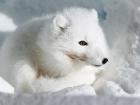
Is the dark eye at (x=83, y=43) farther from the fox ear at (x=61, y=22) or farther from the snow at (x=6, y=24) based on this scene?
the snow at (x=6, y=24)

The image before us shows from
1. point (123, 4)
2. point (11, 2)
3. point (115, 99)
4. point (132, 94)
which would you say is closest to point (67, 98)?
point (115, 99)

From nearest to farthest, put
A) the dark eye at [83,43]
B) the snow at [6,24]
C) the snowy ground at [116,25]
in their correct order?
the dark eye at [83,43] → the snowy ground at [116,25] → the snow at [6,24]

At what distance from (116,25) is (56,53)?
78cm

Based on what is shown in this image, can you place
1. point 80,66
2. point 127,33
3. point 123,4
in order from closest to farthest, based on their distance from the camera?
point 80,66 < point 127,33 < point 123,4

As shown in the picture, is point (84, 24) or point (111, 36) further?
point (111, 36)

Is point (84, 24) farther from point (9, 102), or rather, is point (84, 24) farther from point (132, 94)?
point (9, 102)

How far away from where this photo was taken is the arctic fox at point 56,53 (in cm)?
354

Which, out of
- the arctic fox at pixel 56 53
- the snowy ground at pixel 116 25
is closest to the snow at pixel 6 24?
the snowy ground at pixel 116 25

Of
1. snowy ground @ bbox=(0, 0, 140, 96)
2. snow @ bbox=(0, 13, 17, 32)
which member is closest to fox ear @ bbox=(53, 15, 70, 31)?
snowy ground @ bbox=(0, 0, 140, 96)

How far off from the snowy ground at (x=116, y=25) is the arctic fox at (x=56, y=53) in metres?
0.23

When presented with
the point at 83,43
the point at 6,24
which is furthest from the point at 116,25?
the point at 6,24

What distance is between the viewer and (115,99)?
2846 millimetres

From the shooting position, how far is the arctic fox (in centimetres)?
354

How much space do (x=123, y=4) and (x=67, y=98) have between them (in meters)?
1.74
